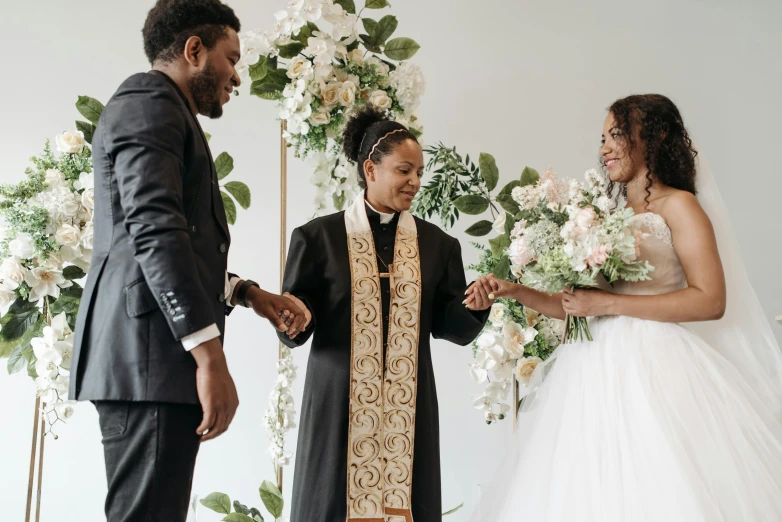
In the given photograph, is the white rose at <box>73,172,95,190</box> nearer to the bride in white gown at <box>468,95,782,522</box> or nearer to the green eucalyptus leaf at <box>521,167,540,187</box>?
the bride in white gown at <box>468,95,782,522</box>

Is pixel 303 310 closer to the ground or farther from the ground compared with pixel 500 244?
closer to the ground

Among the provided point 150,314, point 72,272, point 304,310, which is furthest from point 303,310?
point 72,272

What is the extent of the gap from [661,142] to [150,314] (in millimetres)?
1791

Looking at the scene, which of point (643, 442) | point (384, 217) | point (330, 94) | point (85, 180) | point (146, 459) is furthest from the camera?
point (330, 94)

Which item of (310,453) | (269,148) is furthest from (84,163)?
(310,453)

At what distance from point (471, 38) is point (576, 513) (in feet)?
9.06

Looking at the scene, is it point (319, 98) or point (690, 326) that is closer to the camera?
point (690, 326)

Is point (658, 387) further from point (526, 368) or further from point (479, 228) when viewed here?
point (479, 228)

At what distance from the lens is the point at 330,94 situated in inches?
113

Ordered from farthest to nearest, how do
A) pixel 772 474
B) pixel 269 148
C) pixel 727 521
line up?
pixel 269 148
pixel 772 474
pixel 727 521

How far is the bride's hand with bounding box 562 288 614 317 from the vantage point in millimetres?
2359

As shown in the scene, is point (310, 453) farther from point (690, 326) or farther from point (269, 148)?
point (269, 148)

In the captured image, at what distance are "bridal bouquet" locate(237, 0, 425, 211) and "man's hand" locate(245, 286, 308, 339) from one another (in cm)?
92

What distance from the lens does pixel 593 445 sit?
2.14m
